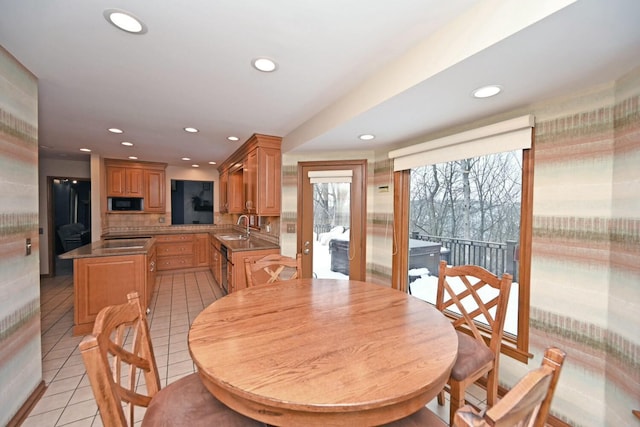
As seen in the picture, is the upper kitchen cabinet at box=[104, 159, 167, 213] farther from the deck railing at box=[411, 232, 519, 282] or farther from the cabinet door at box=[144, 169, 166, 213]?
the deck railing at box=[411, 232, 519, 282]

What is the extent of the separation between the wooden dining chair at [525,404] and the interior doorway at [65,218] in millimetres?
6770

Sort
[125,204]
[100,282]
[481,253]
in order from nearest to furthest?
[481,253]
[100,282]
[125,204]

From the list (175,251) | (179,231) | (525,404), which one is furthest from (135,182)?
(525,404)

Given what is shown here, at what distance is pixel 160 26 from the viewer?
136 cm

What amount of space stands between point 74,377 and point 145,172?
4187 mm

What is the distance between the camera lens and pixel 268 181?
3408 millimetres

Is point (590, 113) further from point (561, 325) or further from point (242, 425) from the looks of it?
point (242, 425)

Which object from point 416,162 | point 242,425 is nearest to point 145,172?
point 416,162

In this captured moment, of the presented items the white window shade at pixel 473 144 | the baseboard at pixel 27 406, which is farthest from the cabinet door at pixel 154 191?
the white window shade at pixel 473 144

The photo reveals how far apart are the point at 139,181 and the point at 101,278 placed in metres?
3.01

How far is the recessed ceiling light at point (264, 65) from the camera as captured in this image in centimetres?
166

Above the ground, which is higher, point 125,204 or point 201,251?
point 125,204

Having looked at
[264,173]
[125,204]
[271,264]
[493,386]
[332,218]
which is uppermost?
[264,173]

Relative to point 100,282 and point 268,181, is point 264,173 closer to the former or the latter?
point 268,181
